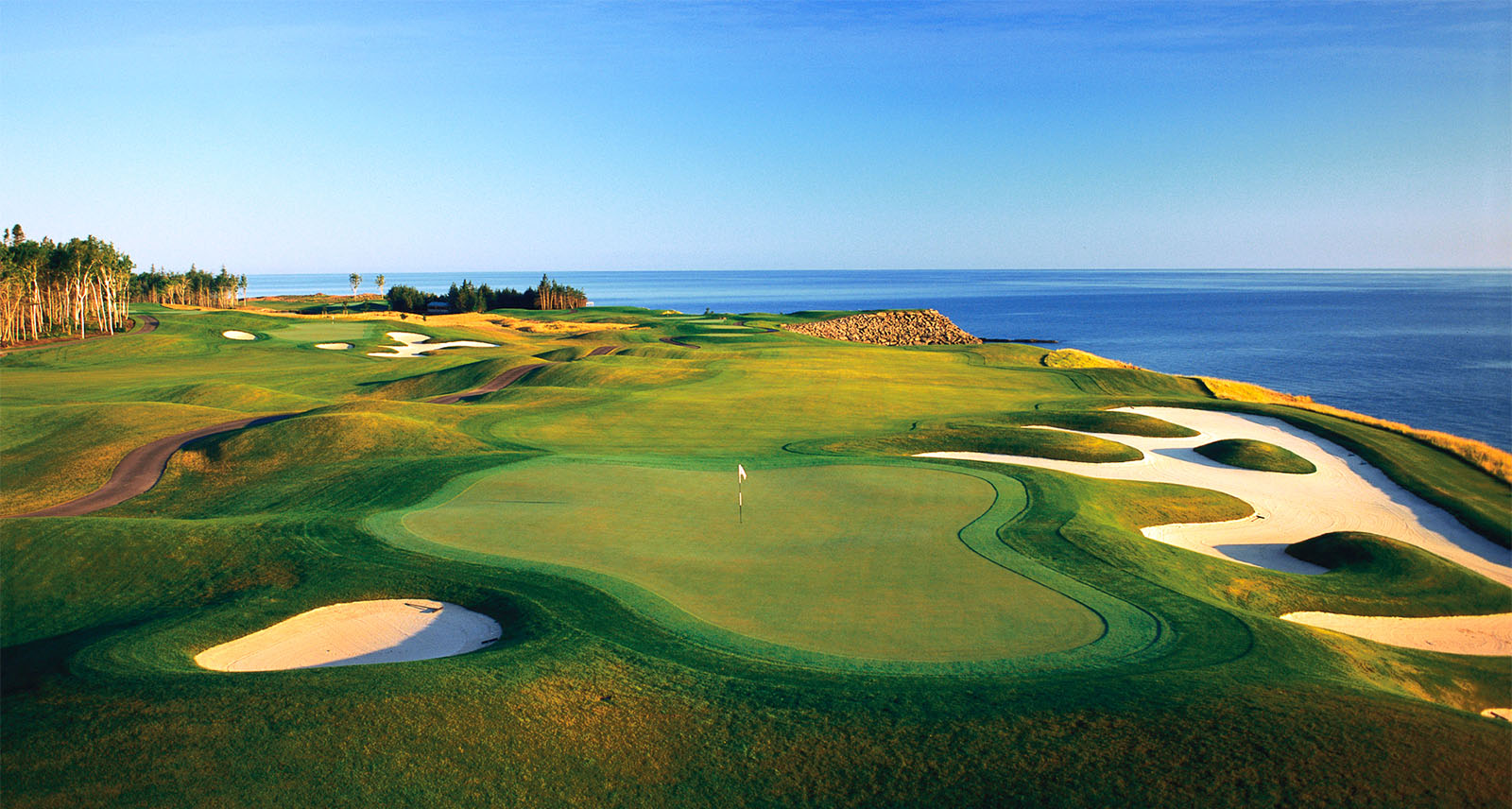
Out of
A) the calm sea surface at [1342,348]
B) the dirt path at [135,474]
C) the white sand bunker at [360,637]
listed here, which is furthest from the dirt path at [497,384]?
the calm sea surface at [1342,348]

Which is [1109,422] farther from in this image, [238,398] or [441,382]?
[238,398]

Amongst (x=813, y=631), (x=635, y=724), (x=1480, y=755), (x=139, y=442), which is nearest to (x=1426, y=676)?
(x=1480, y=755)

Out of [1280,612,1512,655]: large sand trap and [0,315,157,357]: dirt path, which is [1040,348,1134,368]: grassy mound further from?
[0,315,157,357]: dirt path

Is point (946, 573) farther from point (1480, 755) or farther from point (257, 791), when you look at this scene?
point (257, 791)

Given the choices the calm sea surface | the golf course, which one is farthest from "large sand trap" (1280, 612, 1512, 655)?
the calm sea surface

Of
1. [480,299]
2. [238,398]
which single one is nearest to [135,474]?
[238,398]

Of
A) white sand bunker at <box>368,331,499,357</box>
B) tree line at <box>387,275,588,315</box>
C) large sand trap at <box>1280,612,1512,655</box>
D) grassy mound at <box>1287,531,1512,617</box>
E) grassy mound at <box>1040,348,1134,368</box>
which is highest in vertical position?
tree line at <box>387,275,588,315</box>

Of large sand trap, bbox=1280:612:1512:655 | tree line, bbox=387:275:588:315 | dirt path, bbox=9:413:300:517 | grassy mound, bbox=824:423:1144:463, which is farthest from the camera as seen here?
tree line, bbox=387:275:588:315
